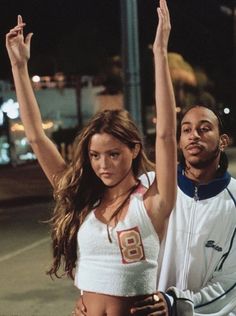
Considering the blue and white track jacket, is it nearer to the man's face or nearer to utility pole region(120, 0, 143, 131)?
the man's face

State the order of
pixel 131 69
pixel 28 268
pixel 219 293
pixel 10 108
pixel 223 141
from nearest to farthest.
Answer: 1. pixel 219 293
2. pixel 223 141
3. pixel 28 268
4. pixel 131 69
5. pixel 10 108

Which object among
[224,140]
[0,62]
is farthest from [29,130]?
[0,62]

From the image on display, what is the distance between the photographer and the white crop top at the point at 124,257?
2078mm

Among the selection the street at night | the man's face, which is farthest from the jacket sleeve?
the street at night

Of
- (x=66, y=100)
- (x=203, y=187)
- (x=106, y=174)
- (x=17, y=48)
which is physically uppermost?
(x=17, y=48)

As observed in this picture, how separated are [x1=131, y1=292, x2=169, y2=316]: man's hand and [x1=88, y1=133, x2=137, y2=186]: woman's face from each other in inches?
16.4

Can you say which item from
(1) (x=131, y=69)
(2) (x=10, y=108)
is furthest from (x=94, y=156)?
(2) (x=10, y=108)

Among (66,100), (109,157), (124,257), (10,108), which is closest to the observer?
(124,257)

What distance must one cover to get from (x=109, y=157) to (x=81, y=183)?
206 millimetres

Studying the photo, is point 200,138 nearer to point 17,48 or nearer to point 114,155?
point 114,155

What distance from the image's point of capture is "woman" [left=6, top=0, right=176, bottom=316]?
2088 mm

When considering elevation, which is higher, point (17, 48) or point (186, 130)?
point (17, 48)

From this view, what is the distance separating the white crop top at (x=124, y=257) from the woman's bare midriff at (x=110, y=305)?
18 mm

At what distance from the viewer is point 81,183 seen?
233 cm
